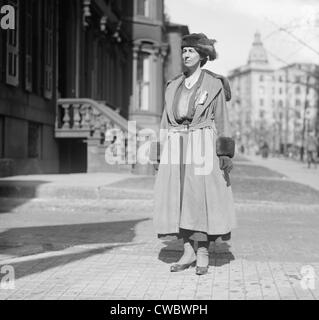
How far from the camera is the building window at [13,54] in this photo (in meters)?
13.2

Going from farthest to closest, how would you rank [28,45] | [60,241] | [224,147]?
1. [28,45]
2. [60,241]
3. [224,147]

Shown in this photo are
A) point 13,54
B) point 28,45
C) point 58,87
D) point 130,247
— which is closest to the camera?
point 130,247

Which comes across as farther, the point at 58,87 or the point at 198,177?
the point at 58,87

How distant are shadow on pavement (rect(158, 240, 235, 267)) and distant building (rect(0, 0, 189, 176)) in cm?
733

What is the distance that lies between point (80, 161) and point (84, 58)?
3.44m

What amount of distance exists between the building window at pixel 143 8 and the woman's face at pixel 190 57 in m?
23.3

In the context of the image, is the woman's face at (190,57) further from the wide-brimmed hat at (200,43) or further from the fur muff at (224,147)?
the fur muff at (224,147)

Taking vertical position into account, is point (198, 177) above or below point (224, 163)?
below

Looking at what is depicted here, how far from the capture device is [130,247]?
21.2 feet

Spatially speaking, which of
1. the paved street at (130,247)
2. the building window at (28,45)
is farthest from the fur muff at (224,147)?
the building window at (28,45)

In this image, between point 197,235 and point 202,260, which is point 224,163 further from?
point 202,260

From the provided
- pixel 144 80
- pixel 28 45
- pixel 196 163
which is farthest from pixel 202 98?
pixel 144 80

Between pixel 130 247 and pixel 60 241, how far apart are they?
0.86 meters

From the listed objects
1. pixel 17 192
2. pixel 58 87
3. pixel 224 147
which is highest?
pixel 58 87
